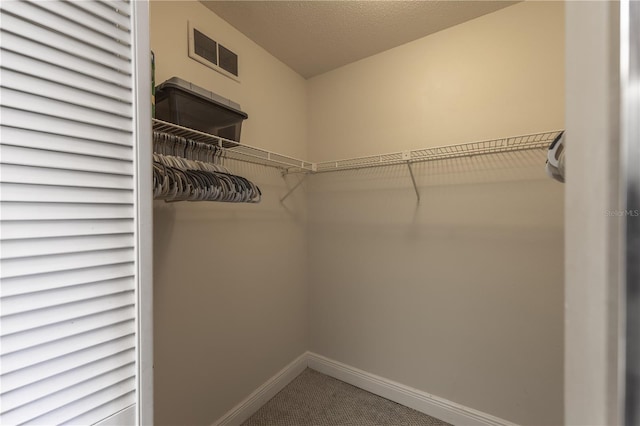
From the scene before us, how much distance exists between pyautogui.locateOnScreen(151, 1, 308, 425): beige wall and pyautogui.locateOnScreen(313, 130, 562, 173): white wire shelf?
0.56 meters

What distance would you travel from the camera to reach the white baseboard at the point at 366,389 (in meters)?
1.54

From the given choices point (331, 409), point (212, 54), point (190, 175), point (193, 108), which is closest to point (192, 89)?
point (193, 108)

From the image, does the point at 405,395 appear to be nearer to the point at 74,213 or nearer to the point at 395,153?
the point at 395,153

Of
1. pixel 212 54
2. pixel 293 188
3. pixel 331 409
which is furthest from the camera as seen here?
pixel 293 188

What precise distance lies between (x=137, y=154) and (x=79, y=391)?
0.48 m

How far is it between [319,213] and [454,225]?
104cm

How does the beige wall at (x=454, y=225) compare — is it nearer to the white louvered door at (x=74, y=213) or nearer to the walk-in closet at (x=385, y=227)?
the walk-in closet at (x=385, y=227)

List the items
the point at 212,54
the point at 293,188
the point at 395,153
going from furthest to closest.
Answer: the point at 293,188, the point at 395,153, the point at 212,54

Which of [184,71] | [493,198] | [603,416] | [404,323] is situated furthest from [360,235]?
[603,416]

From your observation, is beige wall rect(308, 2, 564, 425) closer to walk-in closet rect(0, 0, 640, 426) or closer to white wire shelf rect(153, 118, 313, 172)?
walk-in closet rect(0, 0, 640, 426)

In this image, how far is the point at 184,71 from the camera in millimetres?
1348

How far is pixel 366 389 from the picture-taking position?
1899 mm

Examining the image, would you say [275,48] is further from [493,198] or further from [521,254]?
[521,254]

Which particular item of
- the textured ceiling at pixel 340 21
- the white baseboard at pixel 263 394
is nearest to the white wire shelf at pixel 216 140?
the textured ceiling at pixel 340 21
